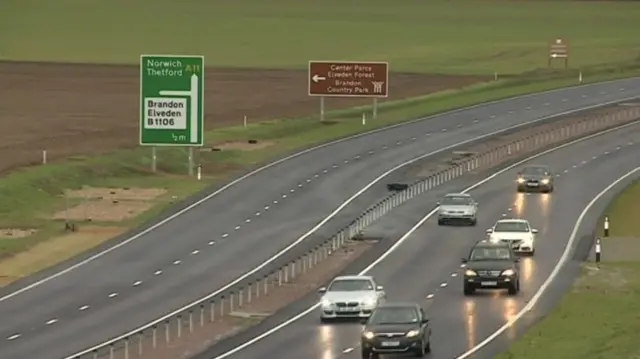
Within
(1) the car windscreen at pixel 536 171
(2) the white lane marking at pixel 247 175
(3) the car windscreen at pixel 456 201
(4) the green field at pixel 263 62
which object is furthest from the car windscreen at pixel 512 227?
(1) the car windscreen at pixel 536 171

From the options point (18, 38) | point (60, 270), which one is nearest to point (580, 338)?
point (60, 270)

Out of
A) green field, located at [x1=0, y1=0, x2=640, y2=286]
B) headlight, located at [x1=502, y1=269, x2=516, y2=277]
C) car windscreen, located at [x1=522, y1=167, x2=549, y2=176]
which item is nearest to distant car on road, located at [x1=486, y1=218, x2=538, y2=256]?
headlight, located at [x1=502, y1=269, x2=516, y2=277]

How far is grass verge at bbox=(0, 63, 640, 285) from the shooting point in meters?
68.1

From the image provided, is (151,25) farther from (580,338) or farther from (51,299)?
(580,338)

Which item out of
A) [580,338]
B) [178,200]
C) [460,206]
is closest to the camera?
[580,338]

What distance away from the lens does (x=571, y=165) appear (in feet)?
304

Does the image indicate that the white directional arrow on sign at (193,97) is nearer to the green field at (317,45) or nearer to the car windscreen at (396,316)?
the car windscreen at (396,316)

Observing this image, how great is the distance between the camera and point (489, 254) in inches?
2019

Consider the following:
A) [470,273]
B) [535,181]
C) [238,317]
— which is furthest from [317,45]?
[238,317]

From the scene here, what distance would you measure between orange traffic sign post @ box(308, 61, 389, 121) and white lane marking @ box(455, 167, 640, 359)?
26138mm

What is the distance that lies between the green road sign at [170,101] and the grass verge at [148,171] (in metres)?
2.46

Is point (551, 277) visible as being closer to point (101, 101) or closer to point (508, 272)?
point (508, 272)

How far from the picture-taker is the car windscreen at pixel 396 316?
38250 millimetres

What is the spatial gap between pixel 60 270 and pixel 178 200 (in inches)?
776
